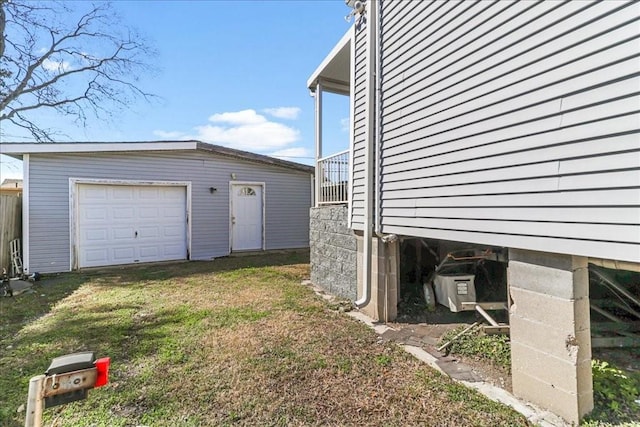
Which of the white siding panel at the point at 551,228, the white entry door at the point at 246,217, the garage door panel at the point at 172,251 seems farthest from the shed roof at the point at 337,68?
the garage door panel at the point at 172,251

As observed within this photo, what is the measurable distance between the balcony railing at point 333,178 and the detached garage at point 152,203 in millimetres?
4718

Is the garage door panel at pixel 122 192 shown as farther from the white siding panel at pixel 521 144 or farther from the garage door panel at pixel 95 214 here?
the white siding panel at pixel 521 144

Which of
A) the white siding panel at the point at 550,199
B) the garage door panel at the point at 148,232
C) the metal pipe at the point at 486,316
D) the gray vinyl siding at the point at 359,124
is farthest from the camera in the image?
the garage door panel at the point at 148,232

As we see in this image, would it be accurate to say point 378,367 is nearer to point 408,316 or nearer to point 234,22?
point 408,316

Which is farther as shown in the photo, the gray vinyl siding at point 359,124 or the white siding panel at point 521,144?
the gray vinyl siding at point 359,124

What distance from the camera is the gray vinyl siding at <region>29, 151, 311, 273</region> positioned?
7.41 m

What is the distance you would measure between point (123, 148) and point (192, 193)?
2037 millimetres

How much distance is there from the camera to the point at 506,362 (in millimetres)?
2812

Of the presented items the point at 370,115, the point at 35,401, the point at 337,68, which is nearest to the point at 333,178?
the point at 370,115

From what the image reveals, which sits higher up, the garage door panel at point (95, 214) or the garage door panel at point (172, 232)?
the garage door panel at point (95, 214)

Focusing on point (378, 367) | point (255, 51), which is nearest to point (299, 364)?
point (378, 367)

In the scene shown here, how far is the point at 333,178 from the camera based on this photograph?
566 centimetres

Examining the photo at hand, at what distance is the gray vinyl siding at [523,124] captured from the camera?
5.83ft

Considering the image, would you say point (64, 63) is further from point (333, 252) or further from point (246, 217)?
point (333, 252)
